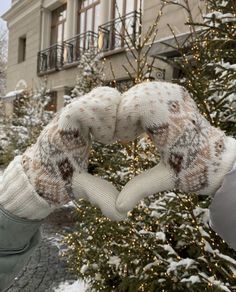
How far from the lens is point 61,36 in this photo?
20594 mm

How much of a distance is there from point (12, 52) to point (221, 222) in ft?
85.0

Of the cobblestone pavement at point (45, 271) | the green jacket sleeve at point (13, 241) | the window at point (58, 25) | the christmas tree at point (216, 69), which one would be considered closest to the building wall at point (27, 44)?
the window at point (58, 25)

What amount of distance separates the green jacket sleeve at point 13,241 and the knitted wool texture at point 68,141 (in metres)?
0.10

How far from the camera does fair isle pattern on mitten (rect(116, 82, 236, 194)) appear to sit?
3.57 ft

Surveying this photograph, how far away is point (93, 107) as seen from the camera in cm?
108

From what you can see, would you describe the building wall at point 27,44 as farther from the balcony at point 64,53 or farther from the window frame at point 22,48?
the balcony at point 64,53

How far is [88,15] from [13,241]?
17752mm

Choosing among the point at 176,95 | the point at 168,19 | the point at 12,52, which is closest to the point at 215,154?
the point at 176,95

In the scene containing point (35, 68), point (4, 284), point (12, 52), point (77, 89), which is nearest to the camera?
point (4, 284)

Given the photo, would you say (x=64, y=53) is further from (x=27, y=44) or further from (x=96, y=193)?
(x=96, y=193)

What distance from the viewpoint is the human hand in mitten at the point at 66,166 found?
1091 millimetres

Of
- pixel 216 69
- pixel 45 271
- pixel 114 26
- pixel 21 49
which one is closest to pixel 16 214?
pixel 216 69

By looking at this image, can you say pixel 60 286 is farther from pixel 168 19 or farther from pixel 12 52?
pixel 12 52

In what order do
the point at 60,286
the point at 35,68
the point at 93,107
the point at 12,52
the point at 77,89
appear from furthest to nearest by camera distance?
the point at 12,52, the point at 35,68, the point at 77,89, the point at 60,286, the point at 93,107
